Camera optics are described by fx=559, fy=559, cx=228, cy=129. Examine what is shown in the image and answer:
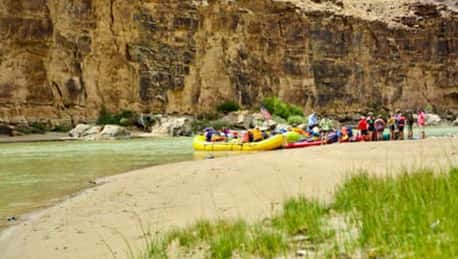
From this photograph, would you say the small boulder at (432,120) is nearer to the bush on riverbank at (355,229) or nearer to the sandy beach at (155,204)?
the sandy beach at (155,204)

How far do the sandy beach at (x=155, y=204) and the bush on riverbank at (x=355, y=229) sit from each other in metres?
0.69

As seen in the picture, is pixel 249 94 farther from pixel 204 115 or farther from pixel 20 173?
pixel 20 173

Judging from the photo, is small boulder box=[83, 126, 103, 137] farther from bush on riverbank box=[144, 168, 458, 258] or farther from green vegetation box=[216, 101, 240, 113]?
bush on riverbank box=[144, 168, 458, 258]

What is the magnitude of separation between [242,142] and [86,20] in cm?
3276

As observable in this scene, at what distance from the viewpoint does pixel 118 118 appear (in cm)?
5081

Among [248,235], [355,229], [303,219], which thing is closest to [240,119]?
[303,219]

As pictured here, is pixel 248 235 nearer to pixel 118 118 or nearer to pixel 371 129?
pixel 371 129

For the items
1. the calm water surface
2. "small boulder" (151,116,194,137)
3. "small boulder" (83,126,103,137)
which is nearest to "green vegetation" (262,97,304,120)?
"small boulder" (151,116,194,137)

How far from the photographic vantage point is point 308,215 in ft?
16.9

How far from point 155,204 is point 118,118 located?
43298 millimetres

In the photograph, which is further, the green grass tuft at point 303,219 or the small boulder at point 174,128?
the small boulder at point 174,128

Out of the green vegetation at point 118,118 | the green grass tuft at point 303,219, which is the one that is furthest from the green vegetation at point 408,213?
the green vegetation at point 118,118

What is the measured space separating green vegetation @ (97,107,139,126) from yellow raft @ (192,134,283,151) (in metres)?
26.4

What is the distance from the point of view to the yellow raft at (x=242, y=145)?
22734mm
